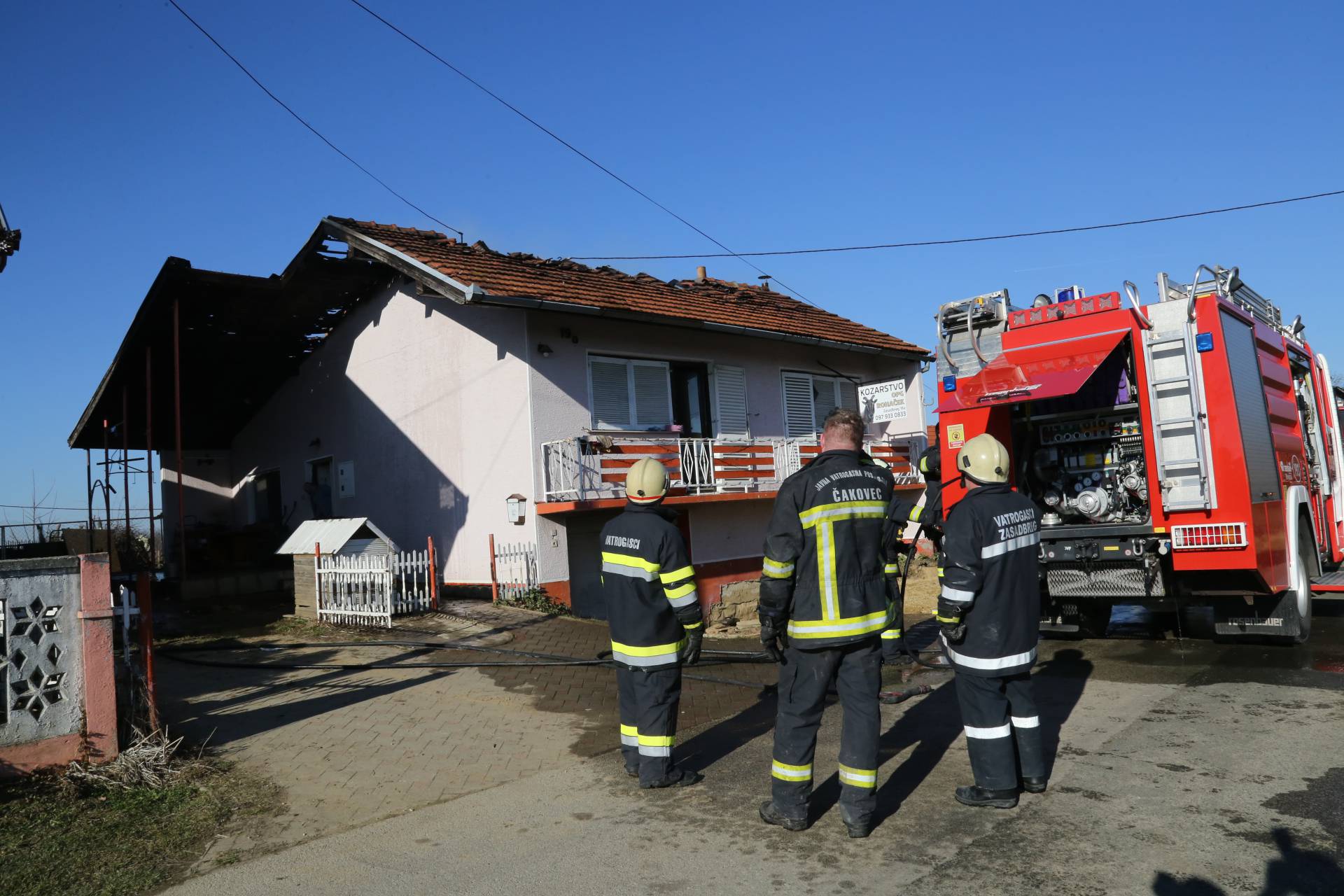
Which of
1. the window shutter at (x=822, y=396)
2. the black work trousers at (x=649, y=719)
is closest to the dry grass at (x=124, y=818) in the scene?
the black work trousers at (x=649, y=719)

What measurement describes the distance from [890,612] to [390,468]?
12.0 metres

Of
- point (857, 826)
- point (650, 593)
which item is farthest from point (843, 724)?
point (650, 593)

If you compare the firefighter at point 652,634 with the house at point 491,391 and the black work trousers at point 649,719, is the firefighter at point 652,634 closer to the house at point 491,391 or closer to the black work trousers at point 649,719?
the black work trousers at point 649,719

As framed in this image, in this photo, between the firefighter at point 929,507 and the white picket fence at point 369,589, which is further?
the white picket fence at point 369,589

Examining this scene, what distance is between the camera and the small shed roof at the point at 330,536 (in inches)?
450

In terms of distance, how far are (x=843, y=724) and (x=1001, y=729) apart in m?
0.81

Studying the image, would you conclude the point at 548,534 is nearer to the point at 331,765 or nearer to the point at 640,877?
the point at 331,765

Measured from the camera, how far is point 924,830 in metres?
4.14

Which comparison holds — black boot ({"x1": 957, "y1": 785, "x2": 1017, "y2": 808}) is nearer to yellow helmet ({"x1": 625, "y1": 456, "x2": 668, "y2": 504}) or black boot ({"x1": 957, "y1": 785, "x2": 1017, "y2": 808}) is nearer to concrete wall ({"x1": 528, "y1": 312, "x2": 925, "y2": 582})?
yellow helmet ({"x1": 625, "y1": 456, "x2": 668, "y2": 504})

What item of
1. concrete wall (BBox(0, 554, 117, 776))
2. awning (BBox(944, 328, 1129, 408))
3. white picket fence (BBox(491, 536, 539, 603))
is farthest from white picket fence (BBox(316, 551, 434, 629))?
awning (BBox(944, 328, 1129, 408))

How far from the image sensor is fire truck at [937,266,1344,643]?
723 centimetres

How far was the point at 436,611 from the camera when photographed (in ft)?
37.5

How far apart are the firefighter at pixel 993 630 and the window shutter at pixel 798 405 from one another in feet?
38.5

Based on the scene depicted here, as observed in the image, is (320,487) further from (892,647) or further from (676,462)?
(892,647)
